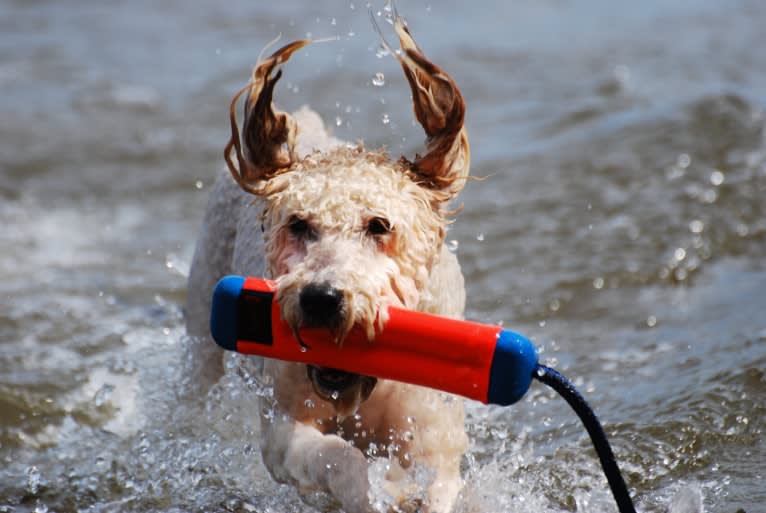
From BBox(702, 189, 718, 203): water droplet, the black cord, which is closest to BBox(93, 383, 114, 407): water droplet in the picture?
the black cord

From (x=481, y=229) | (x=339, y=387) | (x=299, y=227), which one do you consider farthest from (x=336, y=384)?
(x=481, y=229)

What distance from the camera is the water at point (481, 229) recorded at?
530cm

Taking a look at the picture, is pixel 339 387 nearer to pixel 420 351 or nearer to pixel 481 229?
pixel 420 351

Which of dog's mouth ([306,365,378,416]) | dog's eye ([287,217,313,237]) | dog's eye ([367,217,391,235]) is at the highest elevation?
dog's eye ([367,217,391,235])

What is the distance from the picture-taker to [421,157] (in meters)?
4.44

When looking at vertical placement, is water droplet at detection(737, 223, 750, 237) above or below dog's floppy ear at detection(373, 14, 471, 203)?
below

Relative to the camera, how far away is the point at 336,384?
4082mm

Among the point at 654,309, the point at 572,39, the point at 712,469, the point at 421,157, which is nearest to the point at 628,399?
the point at 712,469

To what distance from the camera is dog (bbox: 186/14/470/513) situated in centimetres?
389

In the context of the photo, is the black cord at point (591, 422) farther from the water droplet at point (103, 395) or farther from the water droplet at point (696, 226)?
the water droplet at point (696, 226)

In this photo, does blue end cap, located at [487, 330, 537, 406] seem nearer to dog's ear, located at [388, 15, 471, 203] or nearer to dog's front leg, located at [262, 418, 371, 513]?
dog's front leg, located at [262, 418, 371, 513]

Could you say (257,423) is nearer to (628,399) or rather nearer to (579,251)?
(628,399)

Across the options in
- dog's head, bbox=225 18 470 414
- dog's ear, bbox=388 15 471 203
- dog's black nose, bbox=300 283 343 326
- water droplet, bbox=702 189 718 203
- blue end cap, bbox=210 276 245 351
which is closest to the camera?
dog's black nose, bbox=300 283 343 326

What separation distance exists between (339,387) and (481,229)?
203 inches
